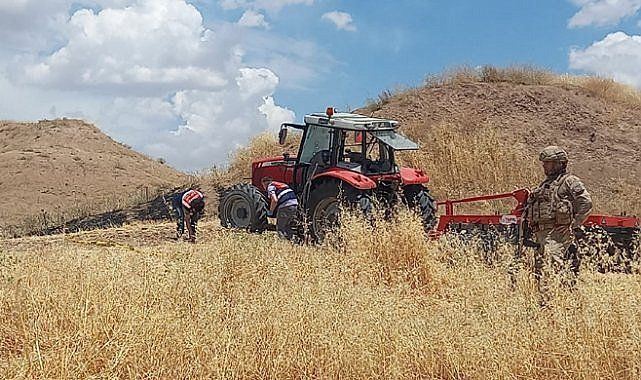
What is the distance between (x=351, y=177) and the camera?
1159 centimetres

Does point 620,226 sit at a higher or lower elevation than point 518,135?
lower

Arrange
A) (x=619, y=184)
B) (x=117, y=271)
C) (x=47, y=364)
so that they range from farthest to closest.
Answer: (x=619, y=184) → (x=117, y=271) → (x=47, y=364)

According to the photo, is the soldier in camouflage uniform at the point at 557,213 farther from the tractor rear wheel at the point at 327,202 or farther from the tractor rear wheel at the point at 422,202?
the tractor rear wheel at the point at 422,202

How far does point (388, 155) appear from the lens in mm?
12906

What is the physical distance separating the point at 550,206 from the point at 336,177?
4.92 meters

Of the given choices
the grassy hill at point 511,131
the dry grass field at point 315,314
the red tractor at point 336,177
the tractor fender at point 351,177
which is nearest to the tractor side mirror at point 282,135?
the red tractor at point 336,177

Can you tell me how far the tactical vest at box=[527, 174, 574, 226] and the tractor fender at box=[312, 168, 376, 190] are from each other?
13.4 ft

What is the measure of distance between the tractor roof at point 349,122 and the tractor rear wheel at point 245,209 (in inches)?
61.0

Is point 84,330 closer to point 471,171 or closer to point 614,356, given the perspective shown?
point 614,356

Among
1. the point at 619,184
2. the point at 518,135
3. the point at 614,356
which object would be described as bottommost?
the point at 614,356

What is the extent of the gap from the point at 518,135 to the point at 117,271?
58.3ft

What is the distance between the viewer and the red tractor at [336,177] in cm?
1182

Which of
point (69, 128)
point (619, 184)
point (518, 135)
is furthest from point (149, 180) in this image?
point (619, 184)

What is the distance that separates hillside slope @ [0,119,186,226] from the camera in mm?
30688
